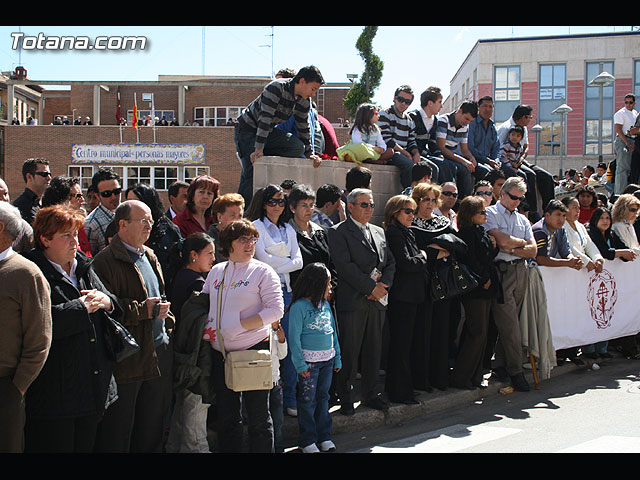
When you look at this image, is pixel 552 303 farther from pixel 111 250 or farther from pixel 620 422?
pixel 111 250

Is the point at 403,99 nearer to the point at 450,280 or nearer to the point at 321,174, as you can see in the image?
the point at 321,174

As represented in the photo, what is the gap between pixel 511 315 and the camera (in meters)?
7.75

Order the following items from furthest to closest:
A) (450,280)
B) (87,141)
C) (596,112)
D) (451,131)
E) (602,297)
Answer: (596,112) < (87,141) < (451,131) < (602,297) < (450,280)

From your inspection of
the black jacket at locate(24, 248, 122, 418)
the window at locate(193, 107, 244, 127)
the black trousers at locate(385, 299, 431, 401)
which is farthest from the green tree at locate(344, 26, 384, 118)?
the black jacket at locate(24, 248, 122, 418)

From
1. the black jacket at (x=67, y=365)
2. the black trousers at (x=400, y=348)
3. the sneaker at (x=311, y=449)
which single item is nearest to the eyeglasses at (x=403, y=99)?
the black trousers at (x=400, y=348)

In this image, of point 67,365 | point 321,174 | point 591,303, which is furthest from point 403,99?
point 67,365

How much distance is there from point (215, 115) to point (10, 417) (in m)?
49.4

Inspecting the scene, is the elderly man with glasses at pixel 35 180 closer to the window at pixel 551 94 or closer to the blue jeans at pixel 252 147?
the blue jeans at pixel 252 147

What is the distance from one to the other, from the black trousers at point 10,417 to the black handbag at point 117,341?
2.18 ft

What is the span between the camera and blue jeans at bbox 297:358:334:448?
5.58 m

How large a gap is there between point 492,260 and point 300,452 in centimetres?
337

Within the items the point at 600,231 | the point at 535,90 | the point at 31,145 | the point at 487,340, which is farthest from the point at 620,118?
the point at 31,145

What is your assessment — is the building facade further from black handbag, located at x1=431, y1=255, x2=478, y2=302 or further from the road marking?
the road marking

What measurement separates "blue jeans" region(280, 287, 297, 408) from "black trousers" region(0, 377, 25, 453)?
2708 mm
